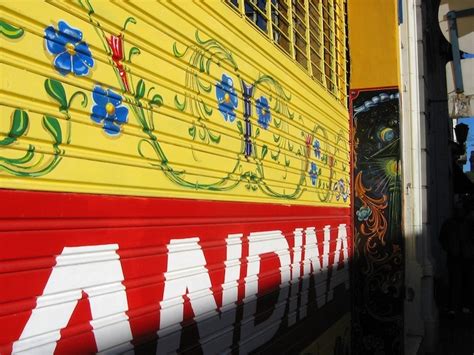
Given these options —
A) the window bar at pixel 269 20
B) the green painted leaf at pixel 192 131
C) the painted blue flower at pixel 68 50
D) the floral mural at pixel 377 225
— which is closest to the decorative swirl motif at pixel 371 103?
the floral mural at pixel 377 225

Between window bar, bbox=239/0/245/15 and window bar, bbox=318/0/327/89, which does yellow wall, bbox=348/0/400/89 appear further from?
window bar, bbox=239/0/245/15

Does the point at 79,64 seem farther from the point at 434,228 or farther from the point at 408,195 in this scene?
the point at 434,228

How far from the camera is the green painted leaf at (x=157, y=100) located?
7.92 feet

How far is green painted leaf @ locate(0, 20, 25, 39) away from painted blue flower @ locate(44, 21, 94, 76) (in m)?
0.11

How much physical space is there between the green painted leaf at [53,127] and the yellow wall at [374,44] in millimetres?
4872

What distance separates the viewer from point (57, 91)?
1.87m

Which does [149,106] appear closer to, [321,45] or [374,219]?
[321,45]

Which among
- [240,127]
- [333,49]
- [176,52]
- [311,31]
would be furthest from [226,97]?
→ [333,49]

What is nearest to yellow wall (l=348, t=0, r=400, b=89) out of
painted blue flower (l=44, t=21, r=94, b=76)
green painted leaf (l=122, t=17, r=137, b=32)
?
green painted leaf (l=122, t=17, r=137, b=32)

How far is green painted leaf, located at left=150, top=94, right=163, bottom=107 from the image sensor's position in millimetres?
2414

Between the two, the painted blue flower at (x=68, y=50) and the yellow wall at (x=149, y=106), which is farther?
the painted blue flower at (x=68, y=50)

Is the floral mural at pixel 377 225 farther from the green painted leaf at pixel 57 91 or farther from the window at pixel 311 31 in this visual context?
the green painted leaf at pixel 57 91

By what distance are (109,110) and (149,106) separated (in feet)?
0.91

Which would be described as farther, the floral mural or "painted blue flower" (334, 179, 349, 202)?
the floral mural
